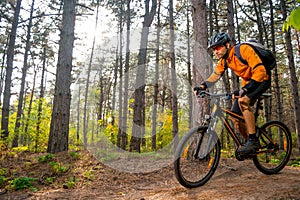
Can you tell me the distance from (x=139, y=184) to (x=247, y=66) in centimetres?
316

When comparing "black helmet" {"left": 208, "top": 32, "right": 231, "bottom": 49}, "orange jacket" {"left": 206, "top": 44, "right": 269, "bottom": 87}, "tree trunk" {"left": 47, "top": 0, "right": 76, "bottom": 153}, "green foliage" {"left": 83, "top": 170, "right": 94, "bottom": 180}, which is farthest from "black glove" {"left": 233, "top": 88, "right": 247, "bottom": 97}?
"tree trunk" {"left": 47, "top": 0, "right": 76, "bottom": 153}

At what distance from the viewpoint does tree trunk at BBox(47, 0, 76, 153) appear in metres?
8.92

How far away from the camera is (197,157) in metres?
4.07

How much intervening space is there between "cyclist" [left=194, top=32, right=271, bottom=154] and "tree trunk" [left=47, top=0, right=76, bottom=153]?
6.50 m

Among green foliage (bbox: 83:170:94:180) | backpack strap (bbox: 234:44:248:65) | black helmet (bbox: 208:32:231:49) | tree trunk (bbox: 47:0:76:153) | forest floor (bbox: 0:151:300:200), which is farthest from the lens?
tree trunk (bbox: 47:0:76:153)

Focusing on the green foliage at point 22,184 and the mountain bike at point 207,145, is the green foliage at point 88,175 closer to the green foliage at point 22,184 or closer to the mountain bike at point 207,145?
the green foliage at point 22,184

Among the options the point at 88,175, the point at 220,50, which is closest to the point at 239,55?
the point at 220,50

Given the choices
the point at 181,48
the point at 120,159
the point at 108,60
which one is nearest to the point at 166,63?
the point at 181,48

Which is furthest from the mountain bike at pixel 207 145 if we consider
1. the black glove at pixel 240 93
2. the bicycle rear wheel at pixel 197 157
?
the black glove at pixel 240 93

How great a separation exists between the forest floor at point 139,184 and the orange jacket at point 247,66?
5.34ft

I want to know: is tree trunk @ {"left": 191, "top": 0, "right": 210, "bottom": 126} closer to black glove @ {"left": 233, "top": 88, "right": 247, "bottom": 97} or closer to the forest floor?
the forest floor

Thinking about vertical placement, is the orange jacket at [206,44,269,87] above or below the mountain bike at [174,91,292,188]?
above

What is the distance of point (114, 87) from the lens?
970 inches

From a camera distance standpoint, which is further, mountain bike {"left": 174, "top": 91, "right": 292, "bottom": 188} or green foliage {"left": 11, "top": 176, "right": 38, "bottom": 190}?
green foliage {"left": 11, "top": 176, "right": 38, "bottom": 190}
